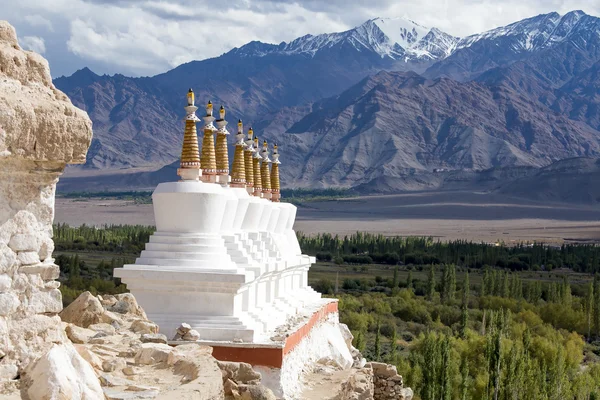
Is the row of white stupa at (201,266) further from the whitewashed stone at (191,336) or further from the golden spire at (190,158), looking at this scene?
the whitewashed stone at (191,336)

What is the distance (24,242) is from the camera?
709 centimetres

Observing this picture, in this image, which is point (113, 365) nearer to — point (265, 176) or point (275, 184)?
point (265, 176)

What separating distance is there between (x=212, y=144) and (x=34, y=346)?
12.0m

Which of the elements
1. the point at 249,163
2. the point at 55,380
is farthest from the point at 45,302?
the point at 249,163

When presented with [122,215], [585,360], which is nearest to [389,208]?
[122,215]

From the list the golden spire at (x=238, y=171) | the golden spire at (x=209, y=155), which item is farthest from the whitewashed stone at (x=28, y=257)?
the golden spire at (x=238, y=171)

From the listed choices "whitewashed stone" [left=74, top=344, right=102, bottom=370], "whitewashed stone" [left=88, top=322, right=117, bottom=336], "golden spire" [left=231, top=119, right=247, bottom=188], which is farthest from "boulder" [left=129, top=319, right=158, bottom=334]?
"golden spire" [left=231, top=119, right=247, bottom=188]

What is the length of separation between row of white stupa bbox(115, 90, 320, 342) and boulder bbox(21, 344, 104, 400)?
8.79 metres

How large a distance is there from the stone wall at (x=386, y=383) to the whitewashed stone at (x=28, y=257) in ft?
52.2

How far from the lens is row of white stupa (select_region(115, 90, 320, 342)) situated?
16031 millimetres

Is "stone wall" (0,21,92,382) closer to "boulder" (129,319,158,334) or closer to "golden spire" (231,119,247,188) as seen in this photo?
"boulder" (129,319,158,334)

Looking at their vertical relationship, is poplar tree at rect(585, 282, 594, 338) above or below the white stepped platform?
below

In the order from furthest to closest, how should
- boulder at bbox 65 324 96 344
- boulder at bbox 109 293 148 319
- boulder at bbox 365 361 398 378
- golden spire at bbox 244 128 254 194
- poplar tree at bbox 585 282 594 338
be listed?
poplar tree at bbox 585 282 594 338 < golden spire at bbox 244 128 254 194 < boulder at bbox 365 361 398 378 < boulder at bbox 109 293 148 319 < boulder at bbox 65 324 96 344

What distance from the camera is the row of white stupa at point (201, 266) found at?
1603 centimetres
